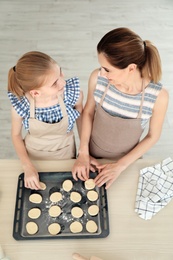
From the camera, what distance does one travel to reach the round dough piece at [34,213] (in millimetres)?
1043

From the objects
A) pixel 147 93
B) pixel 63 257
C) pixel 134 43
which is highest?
pixel 134 43

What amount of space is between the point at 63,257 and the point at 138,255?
0.80 feet

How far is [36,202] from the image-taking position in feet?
3.55

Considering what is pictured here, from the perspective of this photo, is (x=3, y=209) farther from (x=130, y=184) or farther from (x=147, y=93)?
(x=147, y=93)

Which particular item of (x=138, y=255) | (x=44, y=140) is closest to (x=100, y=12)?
(x=44, y=140)

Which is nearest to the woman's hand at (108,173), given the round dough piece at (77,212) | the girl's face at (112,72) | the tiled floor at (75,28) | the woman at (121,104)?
the woman at (121,104)

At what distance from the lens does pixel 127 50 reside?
104 cm

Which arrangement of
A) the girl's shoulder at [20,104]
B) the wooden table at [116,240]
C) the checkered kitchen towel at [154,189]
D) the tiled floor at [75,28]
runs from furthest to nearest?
the tiled floor at [75,28]
the girl's shoulder at [20,104]
the checkered kitchen towel at [154,189]
the wooden table at [116,240]

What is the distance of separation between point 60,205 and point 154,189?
367mm

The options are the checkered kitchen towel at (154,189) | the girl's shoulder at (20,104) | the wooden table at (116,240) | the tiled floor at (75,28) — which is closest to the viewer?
the wooden table at (116,240)

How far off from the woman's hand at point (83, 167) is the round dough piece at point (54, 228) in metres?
0.19

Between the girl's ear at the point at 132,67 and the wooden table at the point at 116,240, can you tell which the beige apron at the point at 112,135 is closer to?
the girl's ear at the point at 132,67

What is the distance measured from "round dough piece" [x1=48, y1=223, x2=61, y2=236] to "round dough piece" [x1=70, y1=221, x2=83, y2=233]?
0.15 ft

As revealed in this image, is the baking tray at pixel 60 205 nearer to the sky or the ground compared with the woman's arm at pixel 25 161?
nearer to the ground
